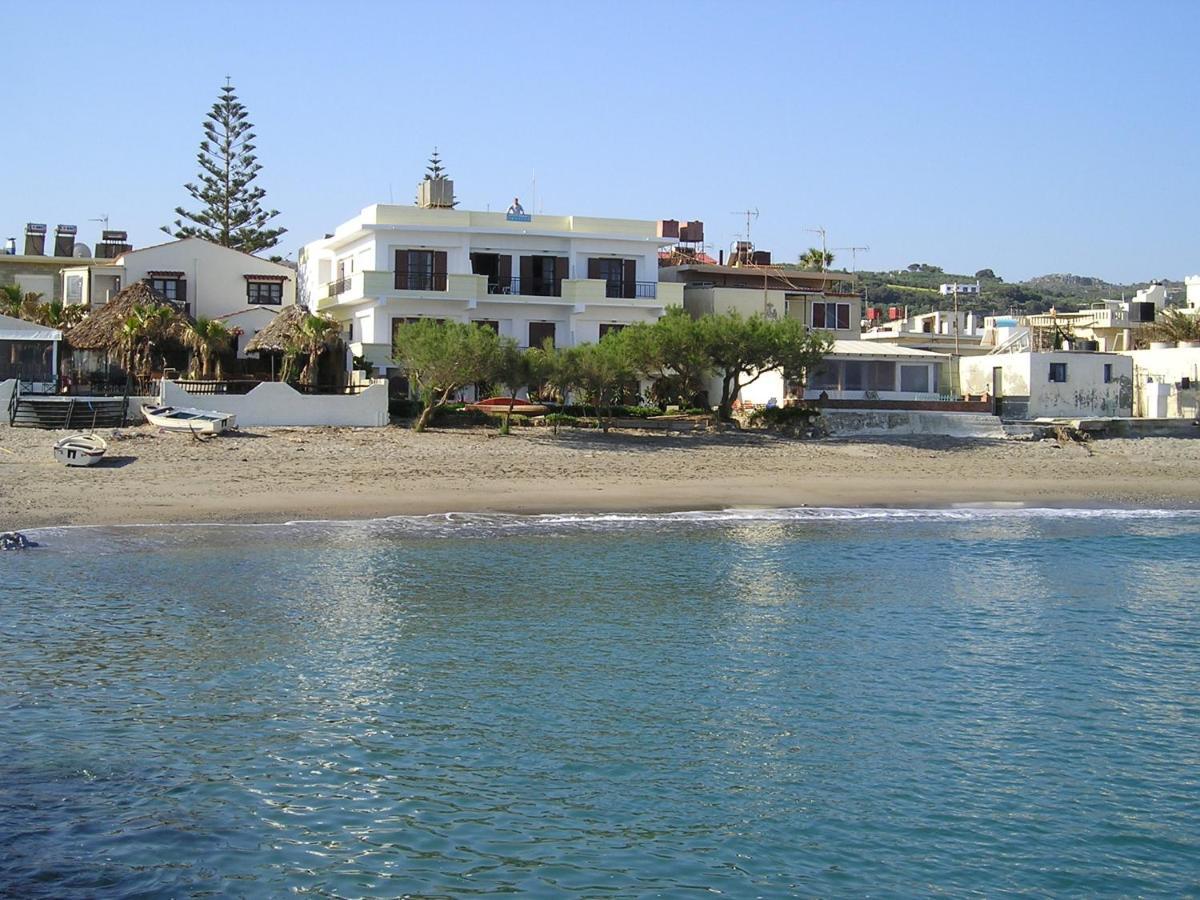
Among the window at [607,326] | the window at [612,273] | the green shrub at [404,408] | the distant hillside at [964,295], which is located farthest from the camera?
the distant hillside at [964,295]

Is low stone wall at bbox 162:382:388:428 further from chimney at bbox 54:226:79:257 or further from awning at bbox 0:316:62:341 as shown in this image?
chimney at bbox 54:226:79:257

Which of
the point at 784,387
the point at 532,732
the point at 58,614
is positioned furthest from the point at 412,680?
the point at 784,387

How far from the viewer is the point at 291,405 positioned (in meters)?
35.8

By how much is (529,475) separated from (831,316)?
23.2 meters

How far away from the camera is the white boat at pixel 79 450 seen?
96.0 feet

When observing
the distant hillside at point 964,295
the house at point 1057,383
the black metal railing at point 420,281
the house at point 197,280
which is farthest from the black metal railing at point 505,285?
the distant hillside at point 964,295

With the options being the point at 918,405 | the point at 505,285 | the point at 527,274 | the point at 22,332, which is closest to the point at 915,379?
the point at 918,405

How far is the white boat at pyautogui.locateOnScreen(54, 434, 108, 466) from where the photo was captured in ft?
96.0

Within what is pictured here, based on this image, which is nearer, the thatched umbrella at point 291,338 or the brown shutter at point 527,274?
the thatched umbrella at point 291,338

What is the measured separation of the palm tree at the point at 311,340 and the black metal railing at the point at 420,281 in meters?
3.20

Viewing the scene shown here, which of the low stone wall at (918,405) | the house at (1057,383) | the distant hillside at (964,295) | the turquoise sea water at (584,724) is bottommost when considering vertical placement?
the turquoise sea water at (584,724)

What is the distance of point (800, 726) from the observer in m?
13.6

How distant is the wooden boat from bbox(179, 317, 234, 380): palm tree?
27.9ft

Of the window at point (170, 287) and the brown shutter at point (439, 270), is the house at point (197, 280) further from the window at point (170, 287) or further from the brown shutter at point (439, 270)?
the brown shutter at point (439, 270)
